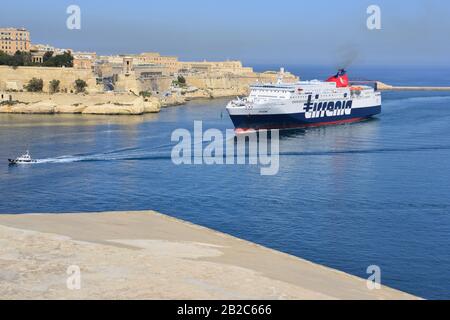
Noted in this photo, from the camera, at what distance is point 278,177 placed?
2061cm

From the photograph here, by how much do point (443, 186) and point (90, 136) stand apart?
51.8 feet

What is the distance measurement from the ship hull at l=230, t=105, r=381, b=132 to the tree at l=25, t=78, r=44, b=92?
19140 millimetres

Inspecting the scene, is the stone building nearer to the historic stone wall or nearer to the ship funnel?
the historic stone wall

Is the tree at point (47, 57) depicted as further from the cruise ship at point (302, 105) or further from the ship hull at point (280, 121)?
the ship hull at point (280, 121)

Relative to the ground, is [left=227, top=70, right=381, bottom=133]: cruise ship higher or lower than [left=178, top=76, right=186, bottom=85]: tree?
lower

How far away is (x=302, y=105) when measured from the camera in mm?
35906

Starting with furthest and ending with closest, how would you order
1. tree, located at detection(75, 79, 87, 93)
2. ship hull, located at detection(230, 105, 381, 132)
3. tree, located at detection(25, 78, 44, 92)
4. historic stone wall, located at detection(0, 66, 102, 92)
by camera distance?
historic stone wall, located at detection(0, 66, 102, 92) → tree, located at detection(75, 79, 87, 93) → tree, located at detection(25, 78, 44, 92) → ship hull, located at detection(230, 105, 381, 132)

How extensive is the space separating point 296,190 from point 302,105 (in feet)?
58.5

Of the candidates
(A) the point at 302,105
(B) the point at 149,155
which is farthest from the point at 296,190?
(A) the point at 302,105

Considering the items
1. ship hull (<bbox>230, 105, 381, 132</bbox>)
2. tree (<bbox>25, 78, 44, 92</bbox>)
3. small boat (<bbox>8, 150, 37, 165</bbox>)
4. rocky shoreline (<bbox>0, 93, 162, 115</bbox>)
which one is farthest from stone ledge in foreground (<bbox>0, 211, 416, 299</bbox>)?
tree (<bbox>25, 78, 44, 92</bbox>)

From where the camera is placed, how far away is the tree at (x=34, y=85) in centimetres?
4666

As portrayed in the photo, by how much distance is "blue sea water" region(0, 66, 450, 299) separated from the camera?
13.1m

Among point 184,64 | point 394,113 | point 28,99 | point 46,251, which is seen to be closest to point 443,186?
point 46,251
